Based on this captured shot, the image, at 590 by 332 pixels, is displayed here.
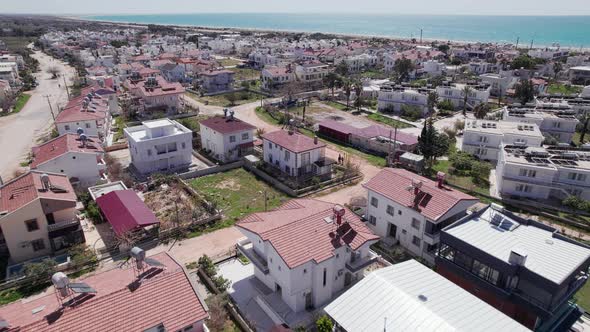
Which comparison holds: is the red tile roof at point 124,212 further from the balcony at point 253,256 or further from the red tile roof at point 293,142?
the red tile roof at point 293,142

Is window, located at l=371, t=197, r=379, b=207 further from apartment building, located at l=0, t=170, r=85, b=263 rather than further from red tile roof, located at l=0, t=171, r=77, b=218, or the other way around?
red tile roof, located at l=0, t=171, r=77, b=218

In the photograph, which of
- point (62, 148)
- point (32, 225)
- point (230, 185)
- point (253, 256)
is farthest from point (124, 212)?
point (62, 148)

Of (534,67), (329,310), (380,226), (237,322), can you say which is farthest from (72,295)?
(534,67)

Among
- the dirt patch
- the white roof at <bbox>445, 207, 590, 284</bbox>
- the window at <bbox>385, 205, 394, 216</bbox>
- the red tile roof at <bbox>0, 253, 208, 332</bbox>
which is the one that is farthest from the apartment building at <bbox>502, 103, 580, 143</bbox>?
the red tile roof at <bbox>0, 253, 208, 332</bbox>

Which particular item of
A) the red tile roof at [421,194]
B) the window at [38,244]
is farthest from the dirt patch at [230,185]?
the window at [38,244]

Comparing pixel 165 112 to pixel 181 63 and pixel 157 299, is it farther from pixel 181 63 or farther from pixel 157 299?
pixel 157 299

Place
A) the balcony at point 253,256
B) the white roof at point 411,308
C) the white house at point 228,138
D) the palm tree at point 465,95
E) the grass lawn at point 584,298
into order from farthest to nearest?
the palm tree at point 465,95
the white house at point 228,138
the grass lawn at point 584,298
the balcony at point 253,256
the white roof at point 411,308

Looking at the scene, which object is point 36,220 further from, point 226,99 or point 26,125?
point 226,99
